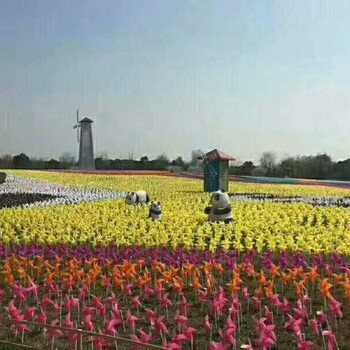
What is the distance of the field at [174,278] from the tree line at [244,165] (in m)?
21.7

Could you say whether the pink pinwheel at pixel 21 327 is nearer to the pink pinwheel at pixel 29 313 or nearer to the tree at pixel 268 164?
the pink pinwheel at pixel 29 313

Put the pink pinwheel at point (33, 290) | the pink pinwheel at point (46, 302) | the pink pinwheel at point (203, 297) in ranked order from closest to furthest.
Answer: the pink pinwheel at point (46, 302), the pink pinwheel at point (203, 297), the pink pinwheel at point (33, 290)

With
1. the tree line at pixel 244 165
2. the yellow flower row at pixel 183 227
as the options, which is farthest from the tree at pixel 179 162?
the yellow flower row at pixel 183 227

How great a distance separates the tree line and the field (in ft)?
71.1

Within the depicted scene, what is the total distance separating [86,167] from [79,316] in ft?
110

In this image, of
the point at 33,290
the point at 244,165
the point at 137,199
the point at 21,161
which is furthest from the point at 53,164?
the point at 33,290

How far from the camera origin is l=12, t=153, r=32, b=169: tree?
1678 inches

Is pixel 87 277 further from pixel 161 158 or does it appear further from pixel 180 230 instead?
pixel 161 158

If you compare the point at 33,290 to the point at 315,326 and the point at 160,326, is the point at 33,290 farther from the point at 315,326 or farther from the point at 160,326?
the point at 315,326

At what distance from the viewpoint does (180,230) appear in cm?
1057

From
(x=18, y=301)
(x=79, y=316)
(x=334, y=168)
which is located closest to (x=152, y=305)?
(x=79, y=316)

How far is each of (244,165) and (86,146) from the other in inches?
404

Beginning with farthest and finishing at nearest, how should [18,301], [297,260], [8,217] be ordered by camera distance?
[8,217] → [297,260] → [18,301]

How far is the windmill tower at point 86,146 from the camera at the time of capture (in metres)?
39.3
